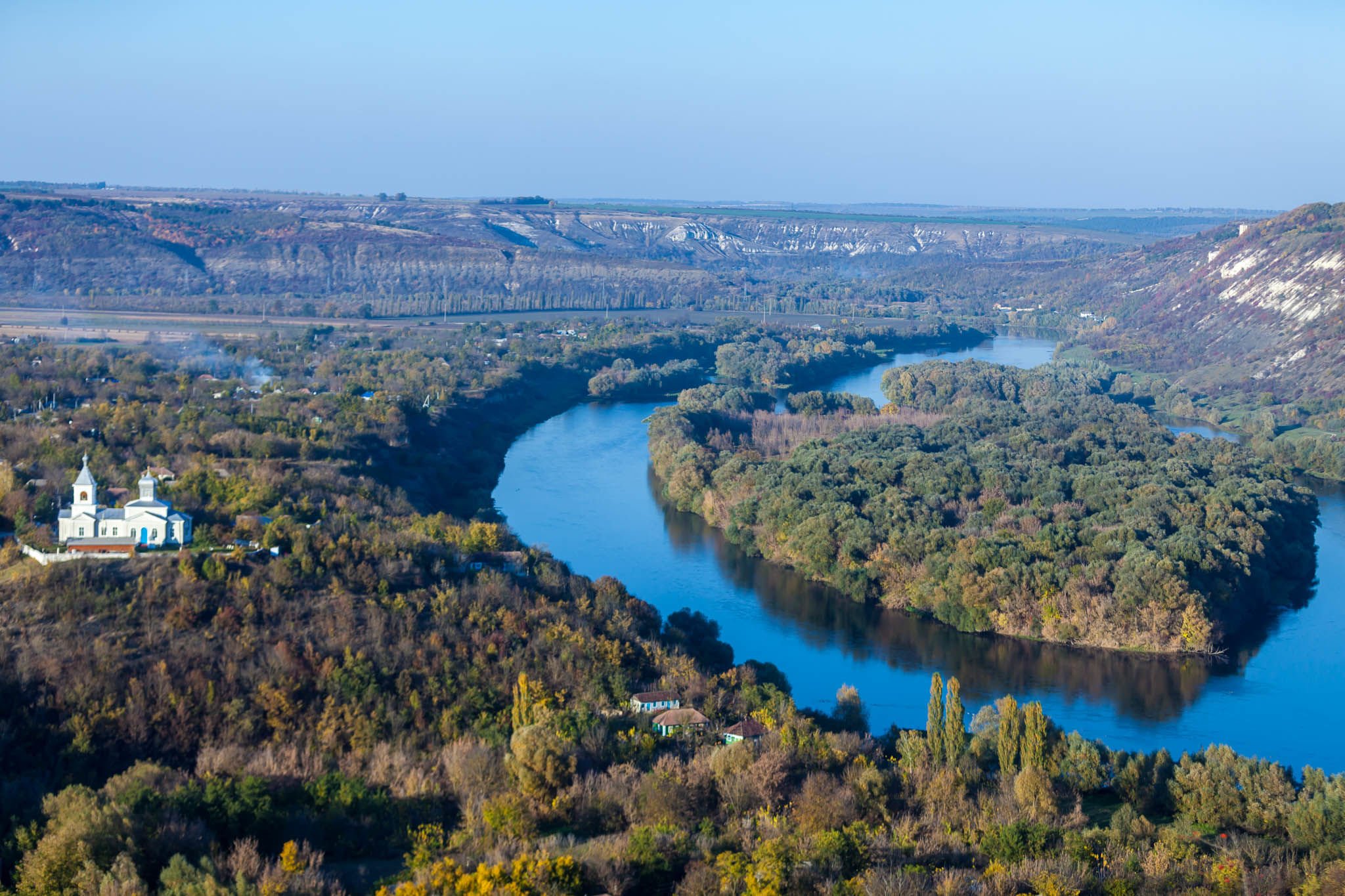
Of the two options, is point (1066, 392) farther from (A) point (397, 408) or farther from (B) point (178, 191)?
(B) point (178, 191)

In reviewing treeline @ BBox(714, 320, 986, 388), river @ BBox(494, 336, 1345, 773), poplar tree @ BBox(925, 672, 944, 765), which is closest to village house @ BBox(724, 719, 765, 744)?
poplar tree @ BBox(925, 672, 944, 765)

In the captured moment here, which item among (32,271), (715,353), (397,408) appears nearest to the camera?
(397,408)

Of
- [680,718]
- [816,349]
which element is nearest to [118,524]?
[680,718]

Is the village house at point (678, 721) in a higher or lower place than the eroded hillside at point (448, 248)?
lower

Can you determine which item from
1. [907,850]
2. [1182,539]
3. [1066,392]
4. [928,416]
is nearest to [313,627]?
[907,850]

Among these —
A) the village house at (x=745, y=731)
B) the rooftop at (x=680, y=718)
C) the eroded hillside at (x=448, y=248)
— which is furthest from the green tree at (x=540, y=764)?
the eroded hillside at (x=448, y=248)

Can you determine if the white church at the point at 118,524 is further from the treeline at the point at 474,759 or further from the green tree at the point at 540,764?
the green tree at the point at 540,764
